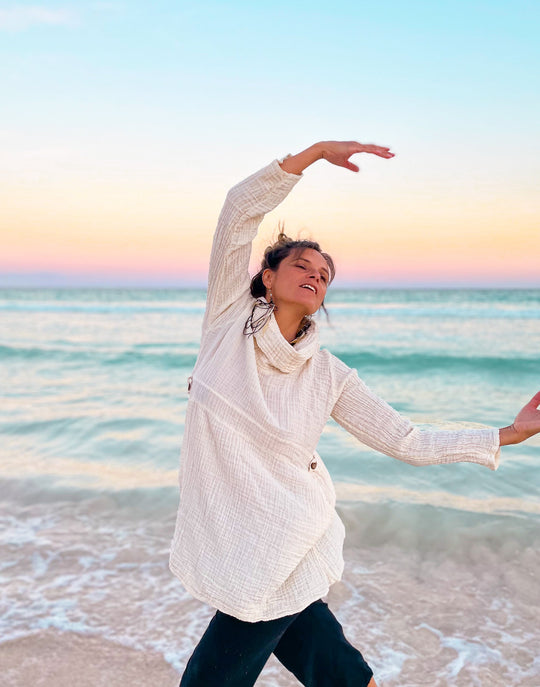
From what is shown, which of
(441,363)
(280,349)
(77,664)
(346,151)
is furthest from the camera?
(441,363)

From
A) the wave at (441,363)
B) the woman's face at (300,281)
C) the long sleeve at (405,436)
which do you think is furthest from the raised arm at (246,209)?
the wave at (441,363)

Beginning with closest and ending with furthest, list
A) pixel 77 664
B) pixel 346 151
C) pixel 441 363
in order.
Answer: pixel 346 151, pixel 77 664, pixel 441 363

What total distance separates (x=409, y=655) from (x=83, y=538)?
99.9 inches

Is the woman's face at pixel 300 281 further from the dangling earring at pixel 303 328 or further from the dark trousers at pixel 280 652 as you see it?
the dark trousers at pixel 280 652

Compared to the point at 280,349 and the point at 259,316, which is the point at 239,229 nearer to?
the point at 259,316

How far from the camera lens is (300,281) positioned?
2.38 m

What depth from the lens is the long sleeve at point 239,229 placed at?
2238 millimetres

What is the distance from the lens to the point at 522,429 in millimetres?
2295

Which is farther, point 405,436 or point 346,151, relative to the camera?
point 405,436

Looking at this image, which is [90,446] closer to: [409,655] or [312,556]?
[409,655]

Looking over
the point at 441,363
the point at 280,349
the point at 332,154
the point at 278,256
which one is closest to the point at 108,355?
the point at 441,363

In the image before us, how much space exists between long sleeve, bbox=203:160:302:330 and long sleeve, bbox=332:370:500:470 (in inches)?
20.8

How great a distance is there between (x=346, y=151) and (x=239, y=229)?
17.8 inches

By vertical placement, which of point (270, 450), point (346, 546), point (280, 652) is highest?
point (270, 450)
